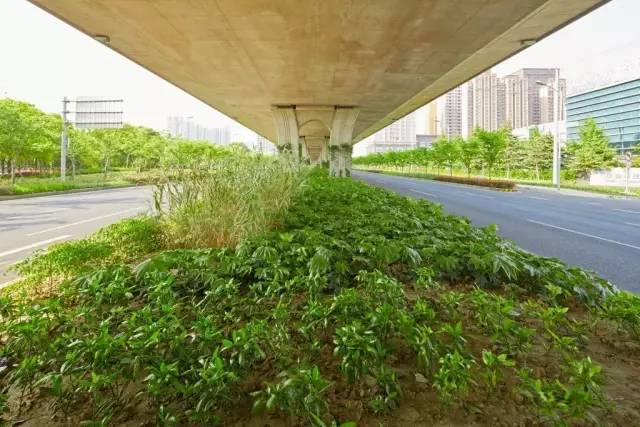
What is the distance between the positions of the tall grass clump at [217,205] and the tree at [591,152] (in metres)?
38.2

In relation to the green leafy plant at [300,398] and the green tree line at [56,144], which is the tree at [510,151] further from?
the green leafy plant at [300,398]

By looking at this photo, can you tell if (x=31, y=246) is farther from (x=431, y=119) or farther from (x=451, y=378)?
(x=431, y=119)

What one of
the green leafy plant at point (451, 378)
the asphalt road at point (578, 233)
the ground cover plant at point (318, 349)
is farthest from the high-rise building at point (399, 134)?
the green leafy plant at point (451, 378)

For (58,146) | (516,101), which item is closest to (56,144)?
(58,146)

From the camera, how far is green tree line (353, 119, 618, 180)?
112 feet

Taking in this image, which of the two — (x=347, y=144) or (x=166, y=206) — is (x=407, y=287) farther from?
(x=347, y=144)

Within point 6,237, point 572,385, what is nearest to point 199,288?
point 572,385

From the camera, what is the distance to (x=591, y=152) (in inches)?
1372

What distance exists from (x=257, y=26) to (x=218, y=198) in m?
6.38

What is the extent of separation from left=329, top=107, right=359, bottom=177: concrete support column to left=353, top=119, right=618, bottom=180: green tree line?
48.0 ft

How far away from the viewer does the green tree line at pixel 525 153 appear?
34031 mm

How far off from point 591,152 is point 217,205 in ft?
130

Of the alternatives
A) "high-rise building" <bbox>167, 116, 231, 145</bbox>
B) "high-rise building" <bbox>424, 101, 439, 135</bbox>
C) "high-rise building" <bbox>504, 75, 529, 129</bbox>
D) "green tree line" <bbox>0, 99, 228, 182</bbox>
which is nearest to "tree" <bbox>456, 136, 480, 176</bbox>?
"green tree line" <bbox>0, 99, 228, 182</bbox>

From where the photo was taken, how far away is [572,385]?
71.8 inches
